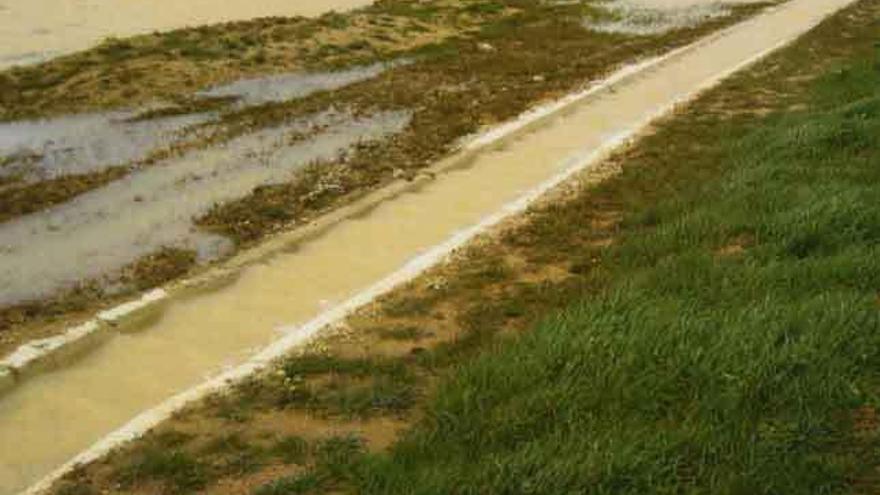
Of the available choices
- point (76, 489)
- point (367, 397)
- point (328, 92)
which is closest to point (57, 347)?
point (76, 489)

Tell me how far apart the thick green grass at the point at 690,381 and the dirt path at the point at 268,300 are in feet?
6.64

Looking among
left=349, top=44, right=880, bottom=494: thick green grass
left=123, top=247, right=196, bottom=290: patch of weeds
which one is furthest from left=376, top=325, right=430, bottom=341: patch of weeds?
left=123, top=247, right=196, bottom=290: patch of weeds

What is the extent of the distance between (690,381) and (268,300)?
385 centimetres

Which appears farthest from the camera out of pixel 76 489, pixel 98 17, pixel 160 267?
pixel 98 17

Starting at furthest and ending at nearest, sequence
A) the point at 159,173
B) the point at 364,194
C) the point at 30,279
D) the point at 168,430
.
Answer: the point at 159,173 < the point at 364,194 < the point at 30,279 < the point at 168,430

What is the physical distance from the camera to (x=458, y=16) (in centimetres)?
2688

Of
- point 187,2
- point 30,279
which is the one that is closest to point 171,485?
point 30,279

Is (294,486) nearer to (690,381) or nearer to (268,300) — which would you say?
(690,381)

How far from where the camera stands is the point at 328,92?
57.6ft

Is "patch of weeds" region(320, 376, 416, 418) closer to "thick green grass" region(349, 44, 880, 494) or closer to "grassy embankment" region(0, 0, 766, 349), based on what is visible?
"thick green grass" region(349, 44, 880, 494)

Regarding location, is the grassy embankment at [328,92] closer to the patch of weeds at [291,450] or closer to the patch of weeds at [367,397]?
the patch of weeds at [367,397]

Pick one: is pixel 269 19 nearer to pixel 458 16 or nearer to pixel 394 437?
pixel 458 16

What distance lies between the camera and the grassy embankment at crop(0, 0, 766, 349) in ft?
35.5

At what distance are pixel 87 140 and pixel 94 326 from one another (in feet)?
22.9
